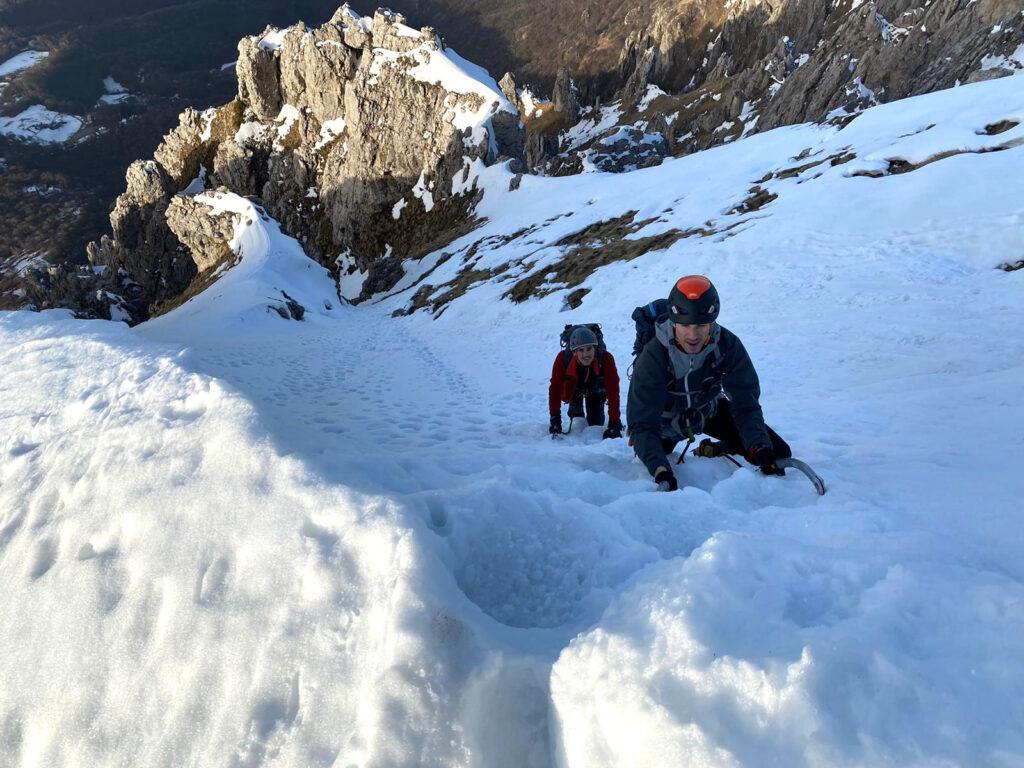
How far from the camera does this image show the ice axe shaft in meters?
3.98

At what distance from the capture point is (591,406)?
24.9 feet

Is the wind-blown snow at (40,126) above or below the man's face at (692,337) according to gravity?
above

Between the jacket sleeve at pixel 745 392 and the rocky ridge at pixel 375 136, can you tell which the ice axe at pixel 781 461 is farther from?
the rocky ridge at pixel 375 136

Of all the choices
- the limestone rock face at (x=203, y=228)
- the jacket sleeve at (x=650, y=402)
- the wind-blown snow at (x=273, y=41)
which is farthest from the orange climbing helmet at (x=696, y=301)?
the wind-blown snow at (x=273, y=41)

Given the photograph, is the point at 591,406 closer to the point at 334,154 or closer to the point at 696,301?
the point at 696,301

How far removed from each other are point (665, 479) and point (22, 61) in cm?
23773

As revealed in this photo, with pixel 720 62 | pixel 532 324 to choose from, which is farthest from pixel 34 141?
pixel 532 324

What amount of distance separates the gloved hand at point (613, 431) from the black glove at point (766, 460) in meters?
2.41

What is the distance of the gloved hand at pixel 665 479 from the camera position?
410 centimetres

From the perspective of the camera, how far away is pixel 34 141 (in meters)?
137

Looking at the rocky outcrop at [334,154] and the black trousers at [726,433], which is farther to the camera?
the rocky outcrop at [334,154]

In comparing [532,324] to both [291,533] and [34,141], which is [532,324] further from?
[34,141]

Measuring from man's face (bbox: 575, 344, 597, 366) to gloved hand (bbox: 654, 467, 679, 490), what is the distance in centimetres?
287

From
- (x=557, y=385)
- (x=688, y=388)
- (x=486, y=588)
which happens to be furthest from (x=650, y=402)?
(x=557, y=385)
